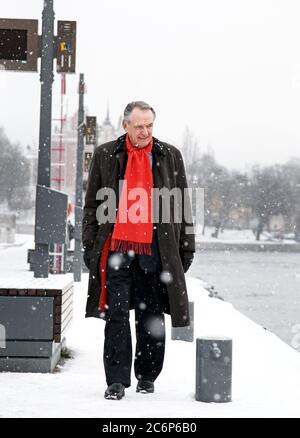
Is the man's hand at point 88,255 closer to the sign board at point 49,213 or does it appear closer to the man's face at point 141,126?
the man's face at point 141,126

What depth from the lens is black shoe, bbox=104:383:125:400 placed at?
15.9ft

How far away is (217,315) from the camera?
12344mm

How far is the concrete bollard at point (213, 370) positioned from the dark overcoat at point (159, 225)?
0.21 meters

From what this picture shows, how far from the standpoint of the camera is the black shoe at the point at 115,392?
483cm

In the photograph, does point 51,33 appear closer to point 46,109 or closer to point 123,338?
point 46,109

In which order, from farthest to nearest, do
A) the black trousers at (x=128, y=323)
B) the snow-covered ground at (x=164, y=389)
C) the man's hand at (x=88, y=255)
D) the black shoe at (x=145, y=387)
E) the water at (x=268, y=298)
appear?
1. the water at (x=268, y=298)
2. the black shoe at (x=145, y=387)
3. the man's hand at (x=88, y=255)
4. the black trousers at (x=128, y=323)
5. the snow-covered ground at (x=164, y=389)

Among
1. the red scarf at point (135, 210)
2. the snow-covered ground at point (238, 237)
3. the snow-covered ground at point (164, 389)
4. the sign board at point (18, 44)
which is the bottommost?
the snow-covered ground at point (238, 237)

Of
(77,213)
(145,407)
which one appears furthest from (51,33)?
(77,213)

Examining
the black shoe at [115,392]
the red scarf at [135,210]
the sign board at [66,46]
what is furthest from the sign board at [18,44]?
→ the black shoe at [115,392]

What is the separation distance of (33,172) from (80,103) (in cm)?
5022

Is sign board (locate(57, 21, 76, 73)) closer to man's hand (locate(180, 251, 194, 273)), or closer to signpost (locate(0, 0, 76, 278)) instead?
signpost (locate(0, 0, 76, 278))

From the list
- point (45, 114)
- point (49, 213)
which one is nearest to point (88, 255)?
point (49, 213)

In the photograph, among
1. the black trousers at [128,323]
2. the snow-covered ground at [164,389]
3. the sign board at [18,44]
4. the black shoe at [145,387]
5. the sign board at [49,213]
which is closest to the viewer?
the snow-covered ground at [164,389]

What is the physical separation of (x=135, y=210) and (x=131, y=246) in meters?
0.22
